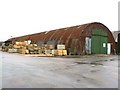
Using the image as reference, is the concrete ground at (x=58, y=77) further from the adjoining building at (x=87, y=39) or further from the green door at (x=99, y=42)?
the green door at (x=99, y=42)

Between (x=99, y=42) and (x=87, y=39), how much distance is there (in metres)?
3.12

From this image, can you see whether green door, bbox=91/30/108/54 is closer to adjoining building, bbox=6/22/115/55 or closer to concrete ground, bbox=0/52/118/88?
adjoining building, bbox=6/22/115/55

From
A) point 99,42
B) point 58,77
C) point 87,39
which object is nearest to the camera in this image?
point 58,77

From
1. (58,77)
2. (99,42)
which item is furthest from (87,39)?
(58,77)

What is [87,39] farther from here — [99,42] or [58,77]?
[58,77]

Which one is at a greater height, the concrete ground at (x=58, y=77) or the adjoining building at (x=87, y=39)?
the adjoining building at (x=87, y=39)

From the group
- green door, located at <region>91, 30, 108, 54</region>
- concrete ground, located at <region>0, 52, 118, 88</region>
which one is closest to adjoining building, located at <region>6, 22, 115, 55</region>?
green door, located at <region>91, 30, 108, 54</region>

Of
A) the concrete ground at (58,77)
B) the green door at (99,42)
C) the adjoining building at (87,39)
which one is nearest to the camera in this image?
the concrete ground at (58,77)

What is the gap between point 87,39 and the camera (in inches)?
1316

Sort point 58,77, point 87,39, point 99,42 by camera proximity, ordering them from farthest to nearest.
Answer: point 99,42 → point 87,39 → point 58,77

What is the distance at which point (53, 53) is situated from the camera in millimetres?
31438

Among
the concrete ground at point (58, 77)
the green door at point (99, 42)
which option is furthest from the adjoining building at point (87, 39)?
the concrete ground at point (58, 77)

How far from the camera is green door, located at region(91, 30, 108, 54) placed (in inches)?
1360

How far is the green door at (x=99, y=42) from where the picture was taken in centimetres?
3454
